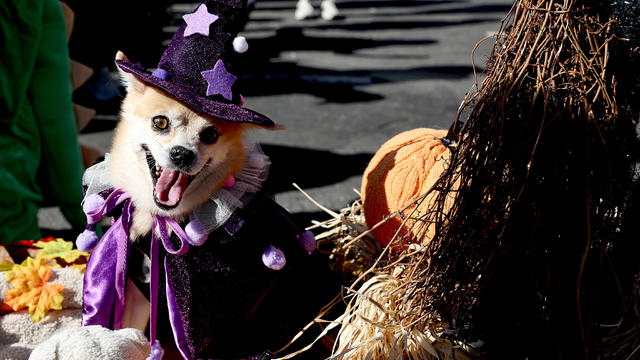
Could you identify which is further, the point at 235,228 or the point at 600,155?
the point at 235,228

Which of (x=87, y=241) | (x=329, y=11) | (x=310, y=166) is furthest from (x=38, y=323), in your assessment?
(x=329, y=11)

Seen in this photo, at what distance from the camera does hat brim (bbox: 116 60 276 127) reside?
1489 mm

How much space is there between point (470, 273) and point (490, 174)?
31 cm

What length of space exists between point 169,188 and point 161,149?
0.12m

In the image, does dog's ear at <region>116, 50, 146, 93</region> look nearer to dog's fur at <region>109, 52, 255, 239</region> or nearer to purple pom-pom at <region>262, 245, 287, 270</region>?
dog's fur at <region>109, 52, 255, 239</region>

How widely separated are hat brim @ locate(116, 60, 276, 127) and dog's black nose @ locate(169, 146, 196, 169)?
114mm

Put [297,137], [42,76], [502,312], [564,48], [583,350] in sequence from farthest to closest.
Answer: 1. [297,137]
2. [42,76]
3. [502,312]
4. [583,350]
5. [564,48]

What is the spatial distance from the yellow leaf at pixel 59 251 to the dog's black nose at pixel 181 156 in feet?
2.46

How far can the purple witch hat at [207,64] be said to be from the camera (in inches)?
59.7

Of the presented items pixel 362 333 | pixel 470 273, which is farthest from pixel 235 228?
pixel 470 273

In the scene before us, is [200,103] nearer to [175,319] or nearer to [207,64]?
Answer: [207,64]

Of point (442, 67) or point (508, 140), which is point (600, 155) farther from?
point (442, 67)

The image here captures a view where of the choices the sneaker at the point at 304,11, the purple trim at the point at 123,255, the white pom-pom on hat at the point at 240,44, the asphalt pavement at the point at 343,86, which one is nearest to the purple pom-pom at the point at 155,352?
the purple trim at the point at 123,255

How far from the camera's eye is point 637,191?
5.06ft
